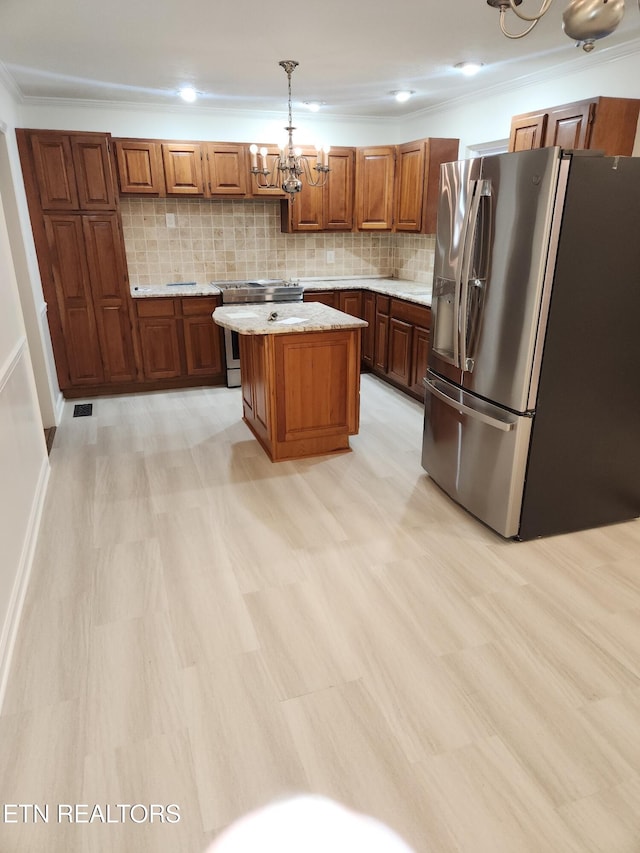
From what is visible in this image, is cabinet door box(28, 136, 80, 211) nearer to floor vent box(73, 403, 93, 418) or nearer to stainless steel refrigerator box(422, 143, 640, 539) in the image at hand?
floor vent box(73, 403, 93, 418)

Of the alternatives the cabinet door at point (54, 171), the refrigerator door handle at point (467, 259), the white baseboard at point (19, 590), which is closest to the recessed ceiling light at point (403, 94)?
the refrigerator door handle at point (467, 259)

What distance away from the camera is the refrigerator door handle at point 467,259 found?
2451 millimetres

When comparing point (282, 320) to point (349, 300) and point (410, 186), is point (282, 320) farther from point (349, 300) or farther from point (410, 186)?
point (410, 186)

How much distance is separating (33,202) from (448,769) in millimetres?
4762

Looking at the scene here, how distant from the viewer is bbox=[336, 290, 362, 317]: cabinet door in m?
5.39

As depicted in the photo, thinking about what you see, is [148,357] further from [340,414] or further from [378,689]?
[378,689]

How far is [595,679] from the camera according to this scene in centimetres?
189

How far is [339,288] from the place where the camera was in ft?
17.5

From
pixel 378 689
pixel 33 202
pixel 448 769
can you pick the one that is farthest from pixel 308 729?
pixel 33 202

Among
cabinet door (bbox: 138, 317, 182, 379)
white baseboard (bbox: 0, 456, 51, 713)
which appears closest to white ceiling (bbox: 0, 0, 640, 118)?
cabinet door (bbox: 138, 317, 182, 379)

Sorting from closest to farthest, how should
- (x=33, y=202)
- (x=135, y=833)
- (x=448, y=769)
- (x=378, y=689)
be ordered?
1. (x=135, y=833)
2. (x=448, y=769)
3. (x=378, y=689)
4. (x=33, y=202)

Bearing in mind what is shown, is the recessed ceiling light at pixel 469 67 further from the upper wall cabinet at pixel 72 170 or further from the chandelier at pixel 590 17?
the upper wall cabinet at pixel 72 170

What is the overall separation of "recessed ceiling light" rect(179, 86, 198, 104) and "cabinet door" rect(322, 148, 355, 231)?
1.34 m

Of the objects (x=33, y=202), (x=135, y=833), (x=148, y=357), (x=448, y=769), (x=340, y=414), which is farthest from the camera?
(x=148, y=357)
